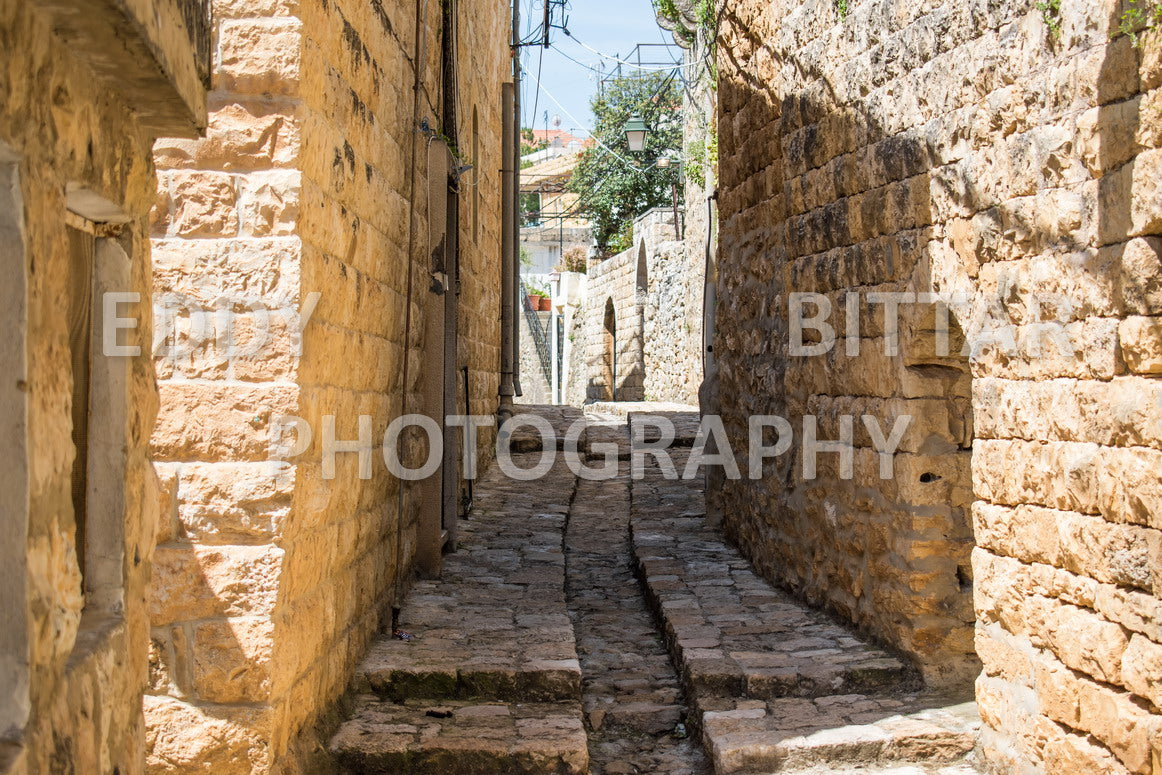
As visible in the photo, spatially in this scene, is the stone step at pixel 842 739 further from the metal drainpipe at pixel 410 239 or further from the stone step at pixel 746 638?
the metal drainpipe at pixel 410 239

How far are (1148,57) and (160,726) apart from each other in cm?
362

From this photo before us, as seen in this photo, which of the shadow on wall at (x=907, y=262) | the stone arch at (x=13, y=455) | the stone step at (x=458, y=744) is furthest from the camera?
the stone step at (x=458, y=744)

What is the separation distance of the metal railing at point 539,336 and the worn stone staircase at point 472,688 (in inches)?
844

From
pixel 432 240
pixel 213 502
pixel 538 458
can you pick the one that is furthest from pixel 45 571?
pixel 538 458

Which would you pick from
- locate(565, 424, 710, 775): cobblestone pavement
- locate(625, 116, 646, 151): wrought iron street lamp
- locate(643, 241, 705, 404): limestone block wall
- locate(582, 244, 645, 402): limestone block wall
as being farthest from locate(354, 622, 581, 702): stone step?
locate(582, 244, 645, 402): limestone block wall

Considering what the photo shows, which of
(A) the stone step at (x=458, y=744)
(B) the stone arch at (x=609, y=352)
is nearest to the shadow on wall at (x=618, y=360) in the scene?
(B) the stone arch at (x=609, y=352)

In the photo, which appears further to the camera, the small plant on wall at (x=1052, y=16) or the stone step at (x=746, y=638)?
the stone step at (x=746, y=638)

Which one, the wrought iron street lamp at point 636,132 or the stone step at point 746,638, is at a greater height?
the wrought iron street lamp at point 636,132

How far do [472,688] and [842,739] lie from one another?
1.54m

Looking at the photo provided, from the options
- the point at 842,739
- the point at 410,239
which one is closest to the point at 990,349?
the point at 842,739

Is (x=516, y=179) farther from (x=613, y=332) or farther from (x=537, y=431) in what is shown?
(x=613, y=332)

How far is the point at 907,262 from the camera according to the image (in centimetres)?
484

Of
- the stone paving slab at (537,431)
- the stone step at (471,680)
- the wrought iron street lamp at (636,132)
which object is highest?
the wrought iron street lamp at (636,132)

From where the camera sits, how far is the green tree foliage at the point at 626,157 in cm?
2773
